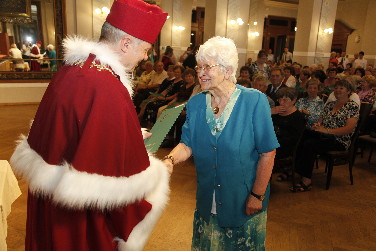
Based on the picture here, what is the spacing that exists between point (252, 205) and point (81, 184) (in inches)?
37.1

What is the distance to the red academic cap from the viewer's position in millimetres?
1147

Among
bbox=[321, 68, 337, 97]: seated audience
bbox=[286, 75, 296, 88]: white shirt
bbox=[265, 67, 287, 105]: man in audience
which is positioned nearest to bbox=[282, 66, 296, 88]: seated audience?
bbox=[286, 75, 296, 88]: white shirt

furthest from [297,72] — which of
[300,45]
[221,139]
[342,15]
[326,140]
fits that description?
[342,15]

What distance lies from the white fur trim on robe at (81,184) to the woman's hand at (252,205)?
0.61 meters

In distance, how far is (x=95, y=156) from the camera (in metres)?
1.02

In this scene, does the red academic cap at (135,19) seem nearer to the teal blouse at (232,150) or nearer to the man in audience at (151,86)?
the teal blouse at (232,150)

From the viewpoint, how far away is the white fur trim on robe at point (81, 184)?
998 millimetres

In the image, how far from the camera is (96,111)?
1.02 m

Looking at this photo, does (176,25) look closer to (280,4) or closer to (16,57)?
(16,57)

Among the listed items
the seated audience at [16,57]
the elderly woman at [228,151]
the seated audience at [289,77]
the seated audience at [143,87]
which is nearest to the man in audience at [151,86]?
the seated audience at [143,87]

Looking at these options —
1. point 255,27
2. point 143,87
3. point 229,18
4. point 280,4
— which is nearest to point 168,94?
point 143,87

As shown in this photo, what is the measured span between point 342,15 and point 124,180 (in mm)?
18933

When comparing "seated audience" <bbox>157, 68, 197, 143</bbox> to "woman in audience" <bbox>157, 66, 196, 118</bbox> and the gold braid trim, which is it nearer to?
"woman in audience" <bbox>157, 66, 196, 118</bbox>

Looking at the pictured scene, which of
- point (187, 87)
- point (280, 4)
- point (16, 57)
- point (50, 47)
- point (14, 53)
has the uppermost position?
point (280, 4)
